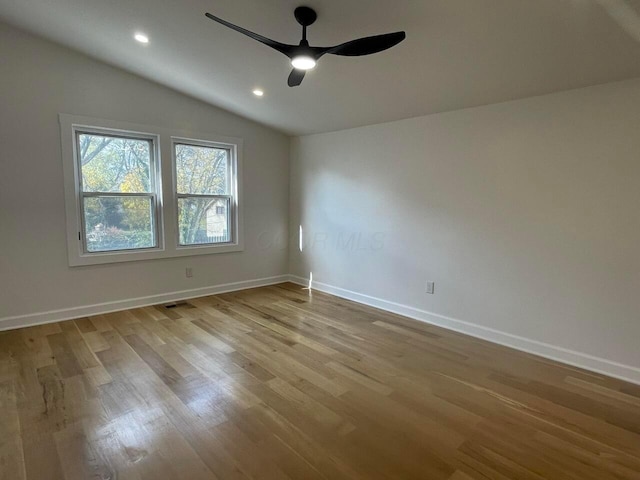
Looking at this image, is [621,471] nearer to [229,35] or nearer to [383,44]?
[383,44]

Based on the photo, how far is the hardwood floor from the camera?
1700 mm

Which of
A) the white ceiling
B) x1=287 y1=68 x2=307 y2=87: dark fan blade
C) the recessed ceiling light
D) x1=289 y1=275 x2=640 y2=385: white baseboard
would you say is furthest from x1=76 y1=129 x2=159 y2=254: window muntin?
x1=289 y1=275 x2=640 y2=385: white baseboard

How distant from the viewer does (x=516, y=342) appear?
308 centimetres

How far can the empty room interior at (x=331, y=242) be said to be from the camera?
190 cm

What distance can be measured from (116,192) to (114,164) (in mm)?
317

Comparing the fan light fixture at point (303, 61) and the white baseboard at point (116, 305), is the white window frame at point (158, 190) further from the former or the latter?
the fan light fixture at point (303, 61)

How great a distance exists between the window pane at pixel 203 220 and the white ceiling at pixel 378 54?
56.2 inches

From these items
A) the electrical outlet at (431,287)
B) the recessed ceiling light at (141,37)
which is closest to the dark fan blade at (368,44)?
the recessed ceiling light at (141,37)

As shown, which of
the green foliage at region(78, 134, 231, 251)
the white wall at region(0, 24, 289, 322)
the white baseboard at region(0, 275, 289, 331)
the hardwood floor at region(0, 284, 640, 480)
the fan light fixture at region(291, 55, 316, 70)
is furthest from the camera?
the green foliage at region(78, 134, 231, 251)

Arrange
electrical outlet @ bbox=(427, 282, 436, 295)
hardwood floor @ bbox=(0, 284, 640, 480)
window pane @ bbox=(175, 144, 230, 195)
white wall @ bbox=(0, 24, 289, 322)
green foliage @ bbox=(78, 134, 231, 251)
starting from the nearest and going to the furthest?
hardwood floor @ bbox=(0, 284, 640, 480), white wall @ bbox=(0, 24, 289, 322), electrical outlet @ bbox=(427, 282, 436, 295), green foliage @ bbox=(78, 134, 231, 251), window pane @ bbox=(175, 144, 230, 195)

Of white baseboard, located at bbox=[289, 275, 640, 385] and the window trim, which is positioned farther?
the window trim

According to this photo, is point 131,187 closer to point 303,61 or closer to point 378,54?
point 303,61

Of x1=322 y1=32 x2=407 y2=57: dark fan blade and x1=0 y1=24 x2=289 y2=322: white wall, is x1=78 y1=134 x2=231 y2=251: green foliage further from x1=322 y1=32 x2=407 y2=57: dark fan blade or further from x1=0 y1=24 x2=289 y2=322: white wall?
x1=322 y1=32 x2=407 y2=57: dark fan blade

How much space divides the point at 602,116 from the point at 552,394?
81.0 inches
